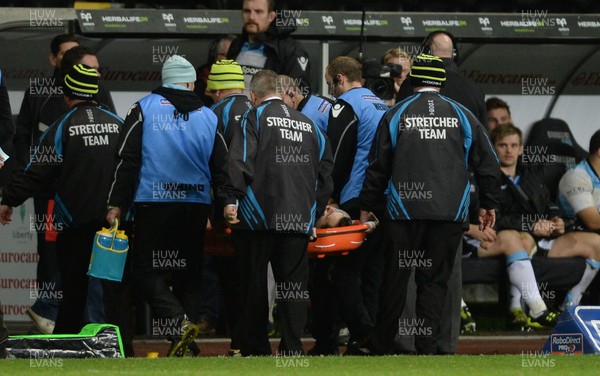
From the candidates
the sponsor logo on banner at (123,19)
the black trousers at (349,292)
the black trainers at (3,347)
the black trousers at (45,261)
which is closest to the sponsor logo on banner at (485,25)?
the sponsor logo on banner at (123,19)

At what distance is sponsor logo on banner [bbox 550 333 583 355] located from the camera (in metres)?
10.7

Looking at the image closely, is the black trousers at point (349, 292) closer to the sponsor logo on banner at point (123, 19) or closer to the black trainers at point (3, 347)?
the black trainers at point (3, 347)

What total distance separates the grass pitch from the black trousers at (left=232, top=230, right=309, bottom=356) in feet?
2.17

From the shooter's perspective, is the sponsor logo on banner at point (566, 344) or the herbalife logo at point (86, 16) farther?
the herbalife logo at point (86, 16)

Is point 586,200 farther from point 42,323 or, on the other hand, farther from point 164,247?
point 42,323

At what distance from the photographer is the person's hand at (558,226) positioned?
14289 millimetres

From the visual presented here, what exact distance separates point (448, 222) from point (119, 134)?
2.41 metres

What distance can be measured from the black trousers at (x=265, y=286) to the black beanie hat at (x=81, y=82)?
1597 mm

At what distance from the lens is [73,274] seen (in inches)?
440

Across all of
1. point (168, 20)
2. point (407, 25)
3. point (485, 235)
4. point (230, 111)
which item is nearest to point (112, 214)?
point (230, 111)

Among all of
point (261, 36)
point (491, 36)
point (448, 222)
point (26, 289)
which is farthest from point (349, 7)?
point (448, 222)

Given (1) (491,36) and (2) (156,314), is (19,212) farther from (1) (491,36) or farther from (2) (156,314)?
(1) (491,36)

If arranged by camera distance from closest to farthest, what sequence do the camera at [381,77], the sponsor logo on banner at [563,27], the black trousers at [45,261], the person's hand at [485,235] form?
the black trousers at [45,261], the camera at [381,77], the person's hand at [485,235], the sponsor logo on banner at [563,27]

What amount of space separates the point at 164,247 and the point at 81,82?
1427 mm
